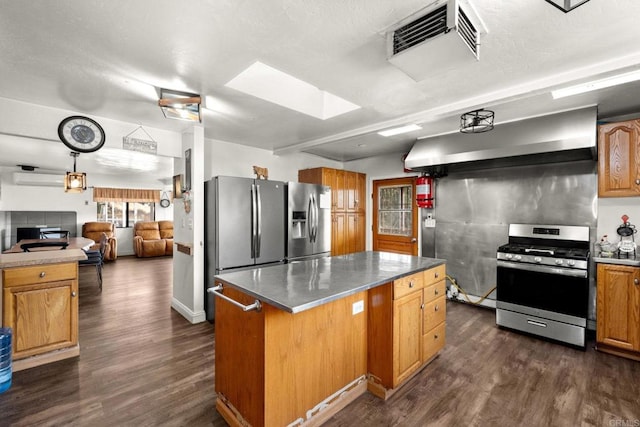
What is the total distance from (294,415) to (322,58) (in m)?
2.35

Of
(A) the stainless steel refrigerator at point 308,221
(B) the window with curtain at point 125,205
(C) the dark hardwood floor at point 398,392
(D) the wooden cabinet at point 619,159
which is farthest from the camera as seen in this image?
(B) the window with curtain at point 125,205

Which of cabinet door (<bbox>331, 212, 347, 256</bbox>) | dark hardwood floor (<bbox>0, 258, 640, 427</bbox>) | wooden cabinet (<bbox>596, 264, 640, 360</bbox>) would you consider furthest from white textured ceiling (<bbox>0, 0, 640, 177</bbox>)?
dark hardwood floor (<bbox>0, 258, 640, 427</bbox>)

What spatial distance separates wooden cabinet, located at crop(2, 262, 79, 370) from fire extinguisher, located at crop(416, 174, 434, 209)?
434 cm

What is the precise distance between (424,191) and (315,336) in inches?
129

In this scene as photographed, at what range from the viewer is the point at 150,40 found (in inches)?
72.3

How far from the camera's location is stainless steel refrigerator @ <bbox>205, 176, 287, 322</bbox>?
11.3 ft

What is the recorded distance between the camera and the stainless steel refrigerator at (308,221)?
4.11 metres

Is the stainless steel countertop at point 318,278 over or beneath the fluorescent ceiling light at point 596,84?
beneath

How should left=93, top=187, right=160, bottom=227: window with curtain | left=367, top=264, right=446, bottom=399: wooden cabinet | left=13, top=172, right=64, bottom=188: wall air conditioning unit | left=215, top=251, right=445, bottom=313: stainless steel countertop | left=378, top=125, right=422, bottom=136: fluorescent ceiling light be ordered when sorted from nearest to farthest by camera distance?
left=215, top=251, right=445, bottom=313: stainless steel countertop, left=367, top=264, right=446, bottom=399: wooden cabinet, left=378, top=125, right=422, bottom=136: fluorescent ceiling light, left=13, top=172, right=64, bottom=188: wall air conditioning unit, left=93, top=187, right=160, bottom=227: window with curtain

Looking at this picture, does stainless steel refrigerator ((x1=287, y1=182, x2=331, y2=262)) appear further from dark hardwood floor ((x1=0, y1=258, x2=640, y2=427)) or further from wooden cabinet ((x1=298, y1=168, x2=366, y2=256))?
dark hardwood floor ((x1=0, y1=258, x2=640, y2=427))

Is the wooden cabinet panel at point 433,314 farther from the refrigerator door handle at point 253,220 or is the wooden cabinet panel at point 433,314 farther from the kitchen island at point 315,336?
the refrigerator door handle at point 253,220

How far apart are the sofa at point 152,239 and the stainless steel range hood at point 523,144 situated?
786 centimetres

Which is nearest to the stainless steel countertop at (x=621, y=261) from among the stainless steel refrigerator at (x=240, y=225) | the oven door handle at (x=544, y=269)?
the oven door handle at (x=544, y=269)

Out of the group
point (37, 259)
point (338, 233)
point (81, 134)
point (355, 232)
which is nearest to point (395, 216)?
point (355, 232)
